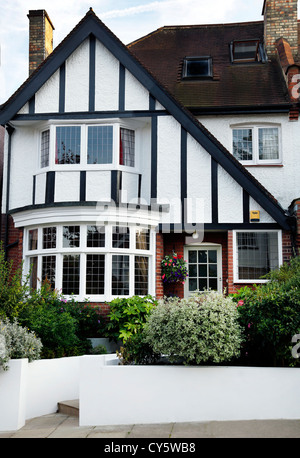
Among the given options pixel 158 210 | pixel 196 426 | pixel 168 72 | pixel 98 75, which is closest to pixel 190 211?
pixel 158 210

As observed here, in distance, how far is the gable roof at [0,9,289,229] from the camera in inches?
467

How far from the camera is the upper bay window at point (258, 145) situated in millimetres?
13406

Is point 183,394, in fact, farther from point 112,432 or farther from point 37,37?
point 37,37

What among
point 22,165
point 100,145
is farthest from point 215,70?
point 22,165

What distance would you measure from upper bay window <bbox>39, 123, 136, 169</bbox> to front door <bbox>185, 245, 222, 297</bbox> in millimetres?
2832

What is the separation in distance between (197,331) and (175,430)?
1360mm

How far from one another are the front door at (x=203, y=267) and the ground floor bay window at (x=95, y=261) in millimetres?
1535

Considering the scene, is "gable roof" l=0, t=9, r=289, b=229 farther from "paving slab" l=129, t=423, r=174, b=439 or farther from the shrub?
"paving slab" l=129, t=423, r=174, b=439

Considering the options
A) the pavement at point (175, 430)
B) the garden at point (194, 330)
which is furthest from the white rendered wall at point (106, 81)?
the pavement at point (175, 430)

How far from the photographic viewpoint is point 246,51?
51.7 ft

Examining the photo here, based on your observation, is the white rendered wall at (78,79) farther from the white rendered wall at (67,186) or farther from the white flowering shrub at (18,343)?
the white flowering shrub at (18,343)

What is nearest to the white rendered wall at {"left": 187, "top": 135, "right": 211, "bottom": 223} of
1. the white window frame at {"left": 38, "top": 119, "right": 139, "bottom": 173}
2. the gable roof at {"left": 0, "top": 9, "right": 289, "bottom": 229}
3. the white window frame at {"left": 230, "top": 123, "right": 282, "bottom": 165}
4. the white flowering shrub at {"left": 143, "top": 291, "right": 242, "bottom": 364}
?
the gable roof at {"left": 0, "top": 9, "right": 289, "bottom": 229}

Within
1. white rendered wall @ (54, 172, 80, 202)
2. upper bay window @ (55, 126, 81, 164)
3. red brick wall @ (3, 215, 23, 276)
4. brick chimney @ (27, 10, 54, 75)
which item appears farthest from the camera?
brick chimney @ (27, 10, 54, 75)
